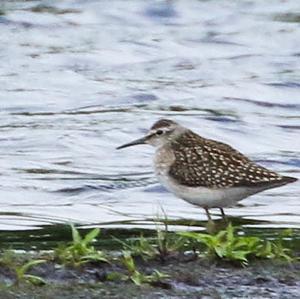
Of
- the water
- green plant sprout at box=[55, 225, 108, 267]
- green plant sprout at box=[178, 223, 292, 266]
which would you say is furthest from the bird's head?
green plant sprout at box=[55, 225, 108, 267]

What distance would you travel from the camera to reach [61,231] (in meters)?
10.0

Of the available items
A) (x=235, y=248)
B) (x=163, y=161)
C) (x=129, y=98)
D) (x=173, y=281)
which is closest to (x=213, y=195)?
(x=163, y=161)

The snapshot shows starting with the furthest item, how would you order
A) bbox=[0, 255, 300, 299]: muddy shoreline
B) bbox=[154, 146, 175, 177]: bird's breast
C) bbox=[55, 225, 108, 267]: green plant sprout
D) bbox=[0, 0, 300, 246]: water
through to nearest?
1. bbox=[0, 0, 300, 246]: water
2. bbox=[154, 146, 175, 177]: bird's breast
3. bbox=[55, 225, 108, 267]: green plant sprout
4. bbox=[0, 255, 300, 299]: muddy shoreline

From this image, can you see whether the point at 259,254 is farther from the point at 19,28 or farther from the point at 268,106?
the point at 19,28

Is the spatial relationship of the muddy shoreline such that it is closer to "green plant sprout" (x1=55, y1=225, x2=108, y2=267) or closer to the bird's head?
"green plant sprout" (x1=55, y1=225, x2=108, y2=267)

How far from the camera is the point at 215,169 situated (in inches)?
382

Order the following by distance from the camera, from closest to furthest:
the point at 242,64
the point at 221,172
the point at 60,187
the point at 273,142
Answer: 1. the point at 221,172
2. the point at 60,187
3. the point at 273,142
4. the point at 242,64

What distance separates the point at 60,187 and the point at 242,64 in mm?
7000

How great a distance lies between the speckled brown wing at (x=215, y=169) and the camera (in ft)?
31.3

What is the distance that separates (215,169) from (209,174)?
0.05 m

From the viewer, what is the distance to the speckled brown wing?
955 cm

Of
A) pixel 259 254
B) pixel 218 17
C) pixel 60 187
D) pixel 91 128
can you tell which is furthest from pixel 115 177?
pixel 218 17

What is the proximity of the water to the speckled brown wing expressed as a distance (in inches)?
18.3

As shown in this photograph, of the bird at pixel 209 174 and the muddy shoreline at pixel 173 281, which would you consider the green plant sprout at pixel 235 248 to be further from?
the bird at pixel 209 174
